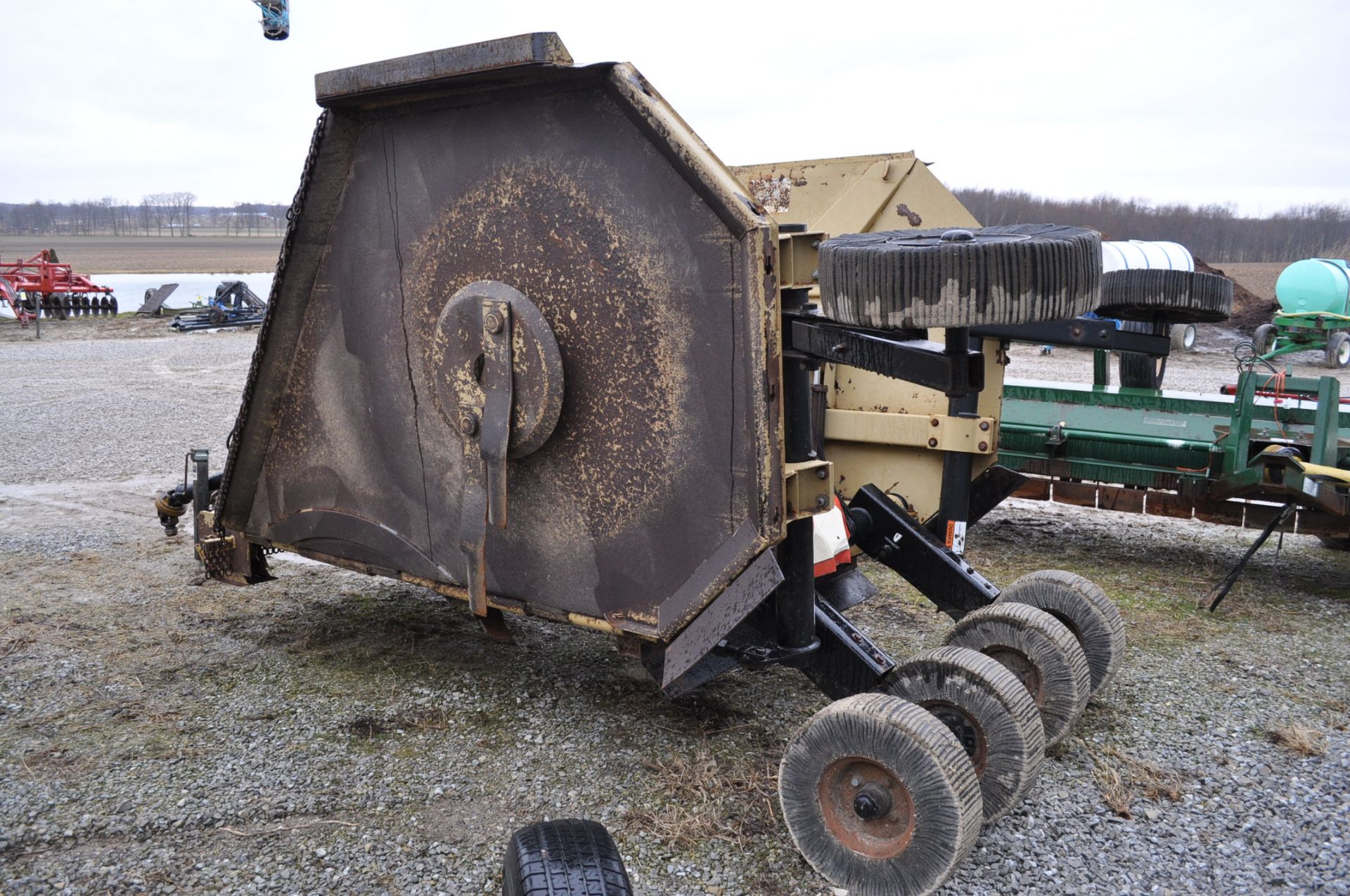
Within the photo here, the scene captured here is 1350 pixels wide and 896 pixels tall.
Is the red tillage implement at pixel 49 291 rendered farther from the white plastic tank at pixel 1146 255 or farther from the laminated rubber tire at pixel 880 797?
the laminated rubber tire at pixel 880 797

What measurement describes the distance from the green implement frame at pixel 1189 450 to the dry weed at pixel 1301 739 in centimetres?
158

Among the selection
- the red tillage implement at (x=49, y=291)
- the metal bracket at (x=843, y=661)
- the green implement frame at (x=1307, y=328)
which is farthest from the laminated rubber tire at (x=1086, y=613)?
the red tillage implement at (x=49, y=291)

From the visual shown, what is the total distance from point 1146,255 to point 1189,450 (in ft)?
23.2

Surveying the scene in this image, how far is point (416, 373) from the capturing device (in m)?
3.40

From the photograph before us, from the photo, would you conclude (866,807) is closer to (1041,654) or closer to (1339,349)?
(1041,654)

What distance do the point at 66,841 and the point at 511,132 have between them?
7.56 feet

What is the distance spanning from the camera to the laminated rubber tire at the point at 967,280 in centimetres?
234

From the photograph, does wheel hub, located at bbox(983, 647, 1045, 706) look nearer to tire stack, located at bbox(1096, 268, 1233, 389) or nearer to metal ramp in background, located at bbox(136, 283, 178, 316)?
tire stack, located at bbox(1096, 268, 1233, 389)

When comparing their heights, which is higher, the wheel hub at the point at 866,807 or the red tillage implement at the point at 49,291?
the red tillage implement at the point at 49,291

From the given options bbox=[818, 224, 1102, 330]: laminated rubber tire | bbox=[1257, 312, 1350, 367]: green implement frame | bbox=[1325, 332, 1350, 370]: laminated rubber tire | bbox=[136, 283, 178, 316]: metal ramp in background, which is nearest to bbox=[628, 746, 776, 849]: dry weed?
bbox=[818, 224, 1102, 330]: laminated rubber tire

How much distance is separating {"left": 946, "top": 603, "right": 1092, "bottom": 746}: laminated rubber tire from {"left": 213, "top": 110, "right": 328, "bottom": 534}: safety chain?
8.35ft

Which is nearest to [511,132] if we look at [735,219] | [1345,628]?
[735,219]

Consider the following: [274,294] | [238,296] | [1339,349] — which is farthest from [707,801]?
[238,296]

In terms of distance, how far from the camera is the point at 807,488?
9.21ft
